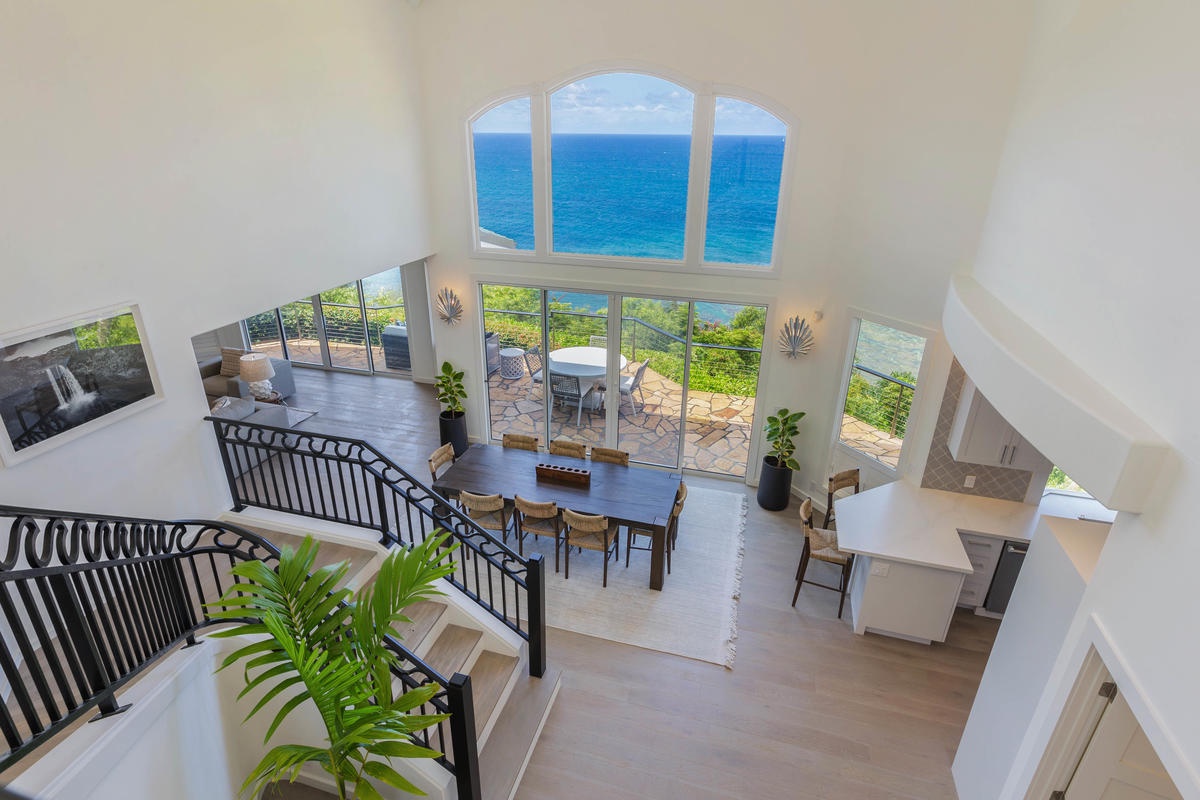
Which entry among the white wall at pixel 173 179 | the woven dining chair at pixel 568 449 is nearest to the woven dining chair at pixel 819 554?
the woven dining chair at pixel 568 449

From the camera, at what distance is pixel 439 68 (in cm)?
781

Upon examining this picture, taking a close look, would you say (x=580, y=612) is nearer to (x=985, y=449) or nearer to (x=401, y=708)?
(x=401, y=708)


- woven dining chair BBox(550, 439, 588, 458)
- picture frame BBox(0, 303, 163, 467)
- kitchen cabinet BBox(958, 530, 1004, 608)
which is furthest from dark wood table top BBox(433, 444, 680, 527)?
picture frame BBox(0, 303, 163, 467)

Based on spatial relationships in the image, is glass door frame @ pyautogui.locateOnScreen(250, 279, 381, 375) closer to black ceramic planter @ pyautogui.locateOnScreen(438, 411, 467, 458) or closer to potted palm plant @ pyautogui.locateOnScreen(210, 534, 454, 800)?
black ceramic planter @ pyautogui.locateOnScreen(438, 411, 467, 458)

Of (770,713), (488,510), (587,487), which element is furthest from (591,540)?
(770,713)

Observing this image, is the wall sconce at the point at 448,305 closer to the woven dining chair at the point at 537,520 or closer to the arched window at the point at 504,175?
the arched window at the point at 504,175

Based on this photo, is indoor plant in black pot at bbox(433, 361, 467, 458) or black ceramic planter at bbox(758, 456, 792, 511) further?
indoor plant in black pot at bbox(433, 361, 467, 458)

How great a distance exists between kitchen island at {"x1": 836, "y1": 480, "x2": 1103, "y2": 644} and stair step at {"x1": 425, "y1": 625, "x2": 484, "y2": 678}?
11.3ft

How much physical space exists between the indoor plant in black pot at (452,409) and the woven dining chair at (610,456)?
2303 mm

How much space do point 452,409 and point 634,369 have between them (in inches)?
109

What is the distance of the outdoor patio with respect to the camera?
8.53 meters

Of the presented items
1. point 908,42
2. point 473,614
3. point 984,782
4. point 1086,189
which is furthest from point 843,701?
point 908,42

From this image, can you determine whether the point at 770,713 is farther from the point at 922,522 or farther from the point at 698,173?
the point at 698,173

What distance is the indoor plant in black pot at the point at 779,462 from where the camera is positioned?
24.9 ft
